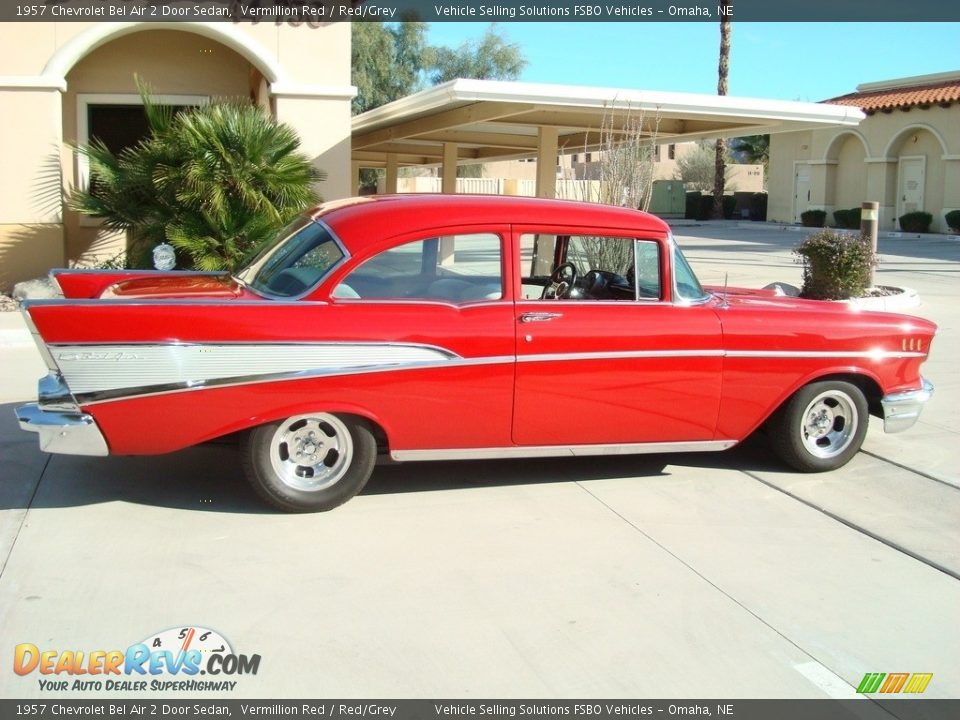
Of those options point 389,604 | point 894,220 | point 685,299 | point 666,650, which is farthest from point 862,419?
point 894,220

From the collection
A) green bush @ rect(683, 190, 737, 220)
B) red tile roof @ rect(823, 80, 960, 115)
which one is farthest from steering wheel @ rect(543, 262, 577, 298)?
green bush @ rect(683, 190, 737, 220)

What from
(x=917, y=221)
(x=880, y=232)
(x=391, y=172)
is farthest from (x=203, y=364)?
(x=880, y=232)

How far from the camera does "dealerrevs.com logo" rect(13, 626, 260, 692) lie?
3727 millimetres

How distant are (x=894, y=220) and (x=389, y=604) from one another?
33210 mm

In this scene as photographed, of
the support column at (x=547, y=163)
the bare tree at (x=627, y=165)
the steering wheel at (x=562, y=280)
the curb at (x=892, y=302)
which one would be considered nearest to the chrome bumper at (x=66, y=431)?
the steering wheel at (x=562, y=280)

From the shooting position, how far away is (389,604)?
173 inches

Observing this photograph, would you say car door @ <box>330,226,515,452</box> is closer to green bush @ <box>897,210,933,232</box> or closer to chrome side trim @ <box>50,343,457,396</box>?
chrome side trim @ <box>50,343,457,396</box>

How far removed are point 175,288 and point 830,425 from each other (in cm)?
405

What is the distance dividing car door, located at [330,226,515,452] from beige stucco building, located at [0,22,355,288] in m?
8.18

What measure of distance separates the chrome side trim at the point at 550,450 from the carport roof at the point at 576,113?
7777 millimetres

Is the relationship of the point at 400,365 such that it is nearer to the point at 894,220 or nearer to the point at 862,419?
the point at 862,419

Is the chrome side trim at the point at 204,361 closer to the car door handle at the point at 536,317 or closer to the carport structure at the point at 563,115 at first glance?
the car door handle at the point at 536,317

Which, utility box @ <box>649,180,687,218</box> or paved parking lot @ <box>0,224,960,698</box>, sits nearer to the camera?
paved parking lot @ <box>0,224,960,698</box>
